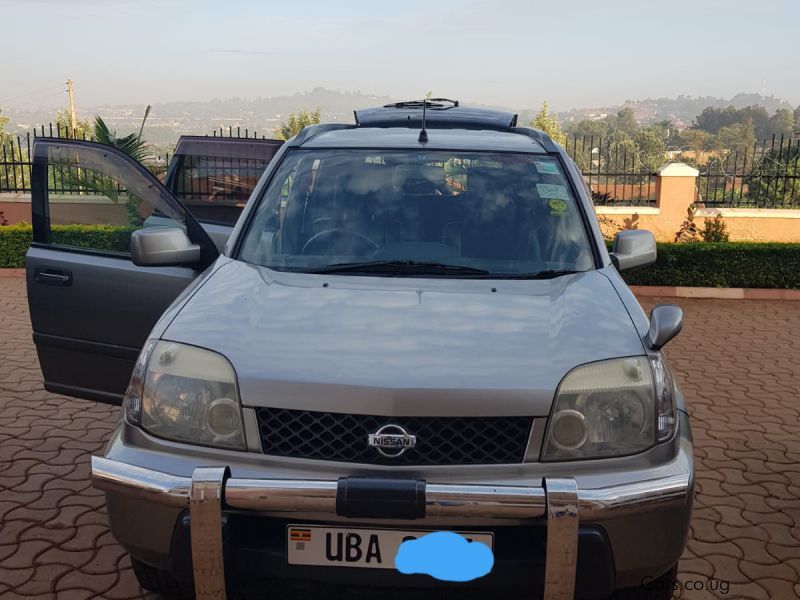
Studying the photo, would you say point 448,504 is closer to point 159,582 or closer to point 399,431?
point 399,431

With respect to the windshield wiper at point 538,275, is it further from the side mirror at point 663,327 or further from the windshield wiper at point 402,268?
the side mirror at point 663,327

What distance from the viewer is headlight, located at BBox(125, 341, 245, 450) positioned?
2.69 m

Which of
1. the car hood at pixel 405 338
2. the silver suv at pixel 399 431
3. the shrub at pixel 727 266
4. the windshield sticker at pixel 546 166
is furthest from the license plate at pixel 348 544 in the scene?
the shrub at pixel 727 266

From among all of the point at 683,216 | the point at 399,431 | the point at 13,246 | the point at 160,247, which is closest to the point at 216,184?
the point at 160,247

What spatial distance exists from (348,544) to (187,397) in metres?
0.70

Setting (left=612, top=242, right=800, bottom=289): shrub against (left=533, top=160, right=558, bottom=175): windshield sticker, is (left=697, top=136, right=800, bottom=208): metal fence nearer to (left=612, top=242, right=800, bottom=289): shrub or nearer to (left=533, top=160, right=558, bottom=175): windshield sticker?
(left=612, top=242, right=800, bottom=289): shrub

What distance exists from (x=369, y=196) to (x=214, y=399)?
1522 mm

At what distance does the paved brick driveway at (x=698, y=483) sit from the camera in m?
3.69

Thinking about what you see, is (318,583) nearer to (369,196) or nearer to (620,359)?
(620,359)

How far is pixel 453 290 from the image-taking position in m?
3.26

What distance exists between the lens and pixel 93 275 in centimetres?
434

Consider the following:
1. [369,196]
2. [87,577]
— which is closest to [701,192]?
[369,196]

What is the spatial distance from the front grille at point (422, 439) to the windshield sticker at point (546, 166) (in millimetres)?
1786

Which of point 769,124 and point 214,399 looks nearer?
point 214,399
